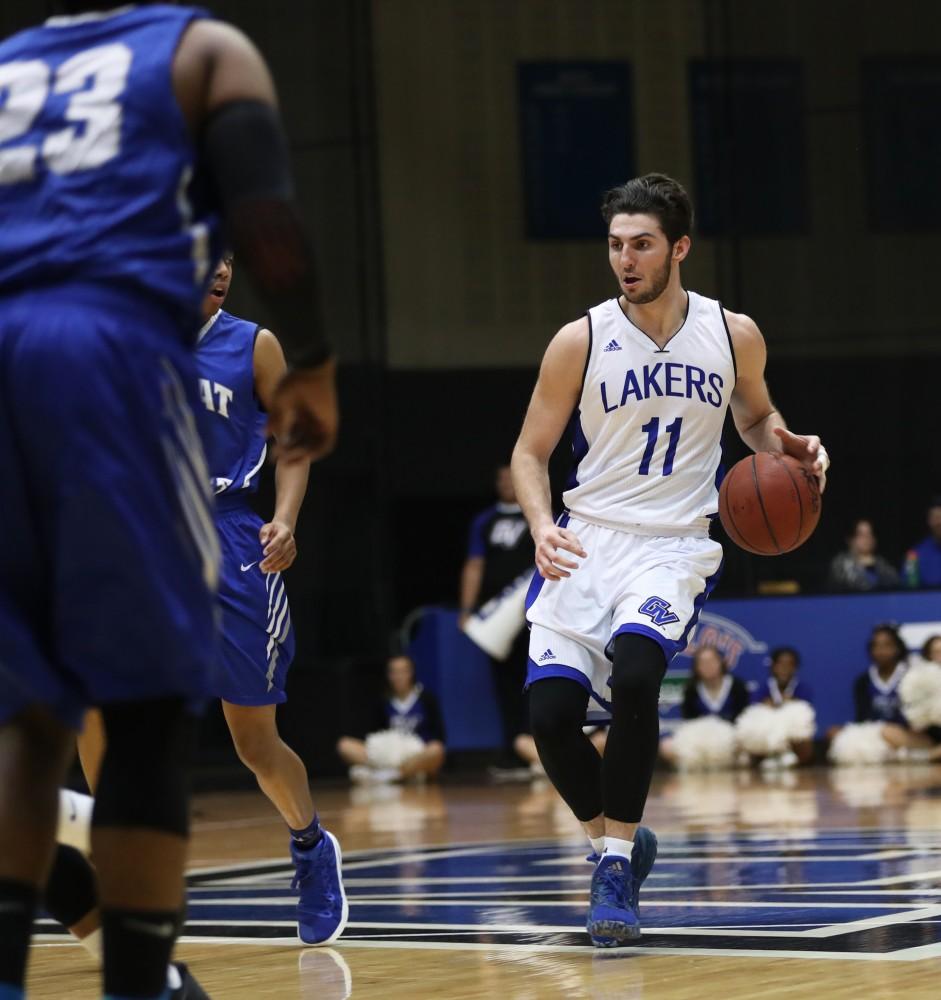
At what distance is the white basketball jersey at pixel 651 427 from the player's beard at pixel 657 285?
3.5 inches

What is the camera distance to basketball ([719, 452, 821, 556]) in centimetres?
534

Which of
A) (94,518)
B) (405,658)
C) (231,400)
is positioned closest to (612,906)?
(231,400)

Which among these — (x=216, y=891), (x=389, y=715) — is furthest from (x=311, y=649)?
(x=216, y=891)

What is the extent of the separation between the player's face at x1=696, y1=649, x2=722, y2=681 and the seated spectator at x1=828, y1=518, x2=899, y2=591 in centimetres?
123

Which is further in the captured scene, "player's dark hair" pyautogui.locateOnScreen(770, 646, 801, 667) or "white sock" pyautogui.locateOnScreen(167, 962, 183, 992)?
"player's dark hair" pyautogui.locateOnScreen(770, 646, 801, 667)

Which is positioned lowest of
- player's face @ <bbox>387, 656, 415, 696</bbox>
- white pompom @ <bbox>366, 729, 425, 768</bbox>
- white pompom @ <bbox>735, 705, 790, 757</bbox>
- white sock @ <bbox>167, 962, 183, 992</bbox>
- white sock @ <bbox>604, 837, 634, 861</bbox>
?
white pompom @ <bbox>366, 729, 425, 768</bbox>

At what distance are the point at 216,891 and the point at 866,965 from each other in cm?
304

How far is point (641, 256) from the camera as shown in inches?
208

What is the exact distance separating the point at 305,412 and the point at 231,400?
231 cm

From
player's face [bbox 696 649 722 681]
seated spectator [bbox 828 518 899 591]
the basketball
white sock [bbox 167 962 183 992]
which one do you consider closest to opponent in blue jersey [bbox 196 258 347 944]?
the basketball

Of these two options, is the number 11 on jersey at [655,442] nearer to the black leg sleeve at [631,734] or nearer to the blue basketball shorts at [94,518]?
the black leg sleeve at [631,734]

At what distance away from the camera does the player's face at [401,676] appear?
13445 mm

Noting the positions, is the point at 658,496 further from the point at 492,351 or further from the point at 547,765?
the point at 492,351

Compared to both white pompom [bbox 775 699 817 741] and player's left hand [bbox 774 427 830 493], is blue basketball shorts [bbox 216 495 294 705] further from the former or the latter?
white pompom [bbox 775 699 817 741]
